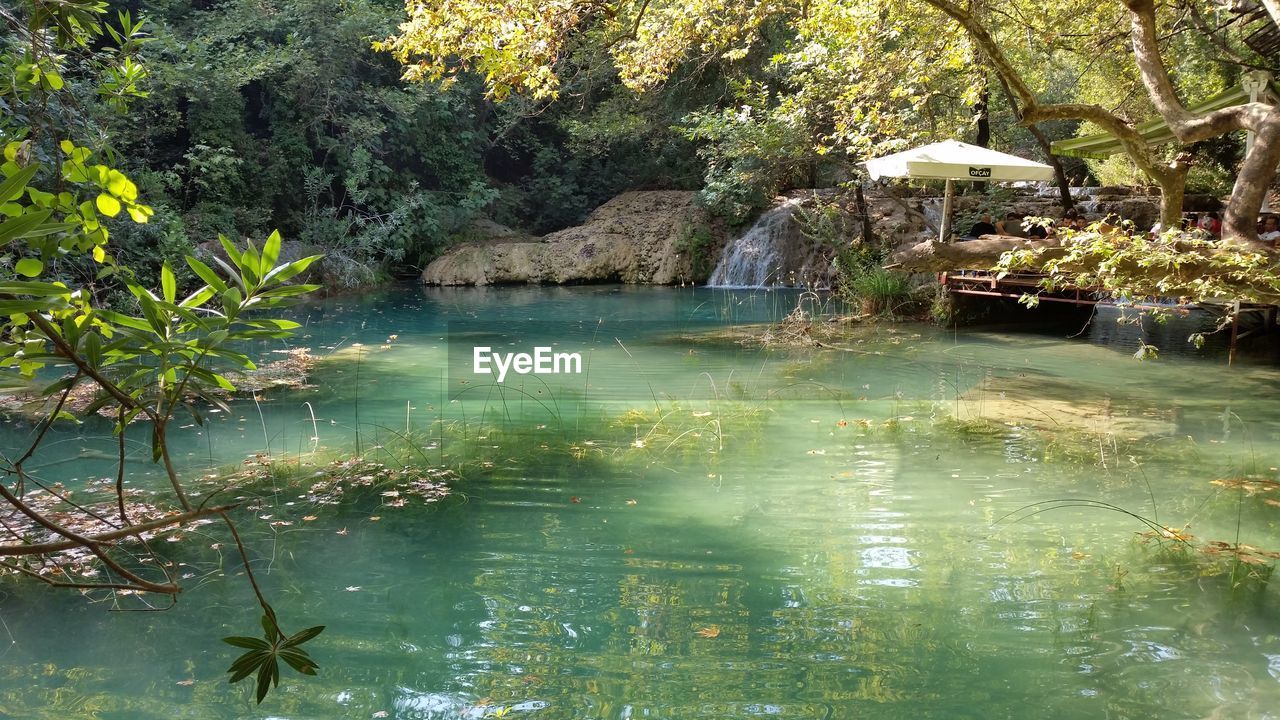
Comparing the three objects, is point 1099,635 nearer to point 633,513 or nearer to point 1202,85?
point 633,513

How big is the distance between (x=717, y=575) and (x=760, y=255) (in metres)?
15.3

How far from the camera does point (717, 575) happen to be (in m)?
4.54

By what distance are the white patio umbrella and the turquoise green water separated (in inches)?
166

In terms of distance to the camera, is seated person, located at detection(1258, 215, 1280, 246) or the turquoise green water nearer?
the turquoise green water

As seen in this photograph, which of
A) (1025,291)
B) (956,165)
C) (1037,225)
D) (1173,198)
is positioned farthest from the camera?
(1037,225)

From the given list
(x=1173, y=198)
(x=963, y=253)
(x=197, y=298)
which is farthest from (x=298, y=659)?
(x=1173, y=198)

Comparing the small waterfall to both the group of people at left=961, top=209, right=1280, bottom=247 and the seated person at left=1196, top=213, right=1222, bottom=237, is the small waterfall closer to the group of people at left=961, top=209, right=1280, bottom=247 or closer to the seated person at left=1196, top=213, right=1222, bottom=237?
the group of people at left=961, top=209, right=1280, bottom=247

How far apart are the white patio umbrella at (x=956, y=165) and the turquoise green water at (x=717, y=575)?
422cm

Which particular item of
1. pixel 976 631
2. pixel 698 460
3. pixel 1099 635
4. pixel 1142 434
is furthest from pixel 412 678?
pixel 1142 434

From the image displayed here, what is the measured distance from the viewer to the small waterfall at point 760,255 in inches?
752

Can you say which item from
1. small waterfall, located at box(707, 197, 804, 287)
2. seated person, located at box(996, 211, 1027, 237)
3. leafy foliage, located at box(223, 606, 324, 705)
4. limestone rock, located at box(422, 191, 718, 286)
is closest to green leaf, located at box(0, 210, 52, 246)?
leafy foliage, located at box(223, 606, 324, 705)

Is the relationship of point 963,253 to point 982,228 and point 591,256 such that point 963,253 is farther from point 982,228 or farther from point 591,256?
point 591,256

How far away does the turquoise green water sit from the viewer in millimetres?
3471

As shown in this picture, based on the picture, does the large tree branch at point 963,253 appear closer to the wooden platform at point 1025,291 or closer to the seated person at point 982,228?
the wooden platform at point 1025,291
